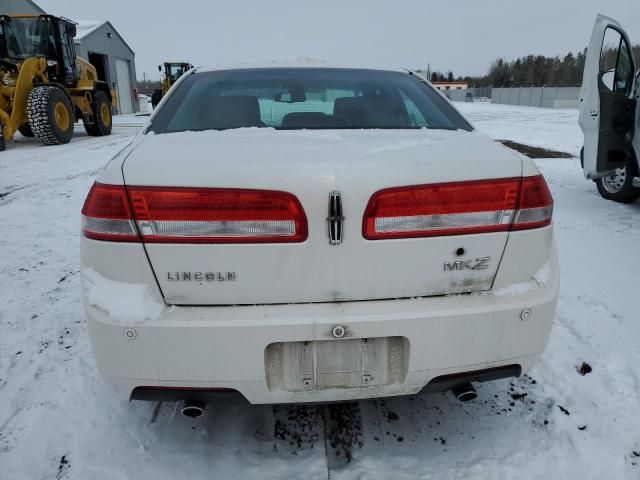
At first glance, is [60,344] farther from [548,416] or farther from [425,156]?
[548,416]

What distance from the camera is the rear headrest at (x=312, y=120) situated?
6.51ft

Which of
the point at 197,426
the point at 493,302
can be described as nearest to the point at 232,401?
the point at 197,426

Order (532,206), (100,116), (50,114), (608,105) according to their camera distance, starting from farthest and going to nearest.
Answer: (100,116) → (50,114) → (608,105) → (532,206)

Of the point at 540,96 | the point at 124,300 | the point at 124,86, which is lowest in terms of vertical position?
the point at 540,96

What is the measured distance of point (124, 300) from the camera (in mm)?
1478

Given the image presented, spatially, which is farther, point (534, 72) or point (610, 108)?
point (534, 72)

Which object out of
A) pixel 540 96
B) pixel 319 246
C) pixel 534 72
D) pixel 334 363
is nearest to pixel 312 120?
pixel 319 246

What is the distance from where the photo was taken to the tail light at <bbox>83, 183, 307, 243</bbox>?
142 cm

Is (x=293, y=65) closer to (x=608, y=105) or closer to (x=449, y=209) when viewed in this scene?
(x=449, y=209)

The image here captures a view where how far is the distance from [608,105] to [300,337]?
466 centimetres

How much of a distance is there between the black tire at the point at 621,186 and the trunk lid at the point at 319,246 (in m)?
4.52

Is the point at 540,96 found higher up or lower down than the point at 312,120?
lower down

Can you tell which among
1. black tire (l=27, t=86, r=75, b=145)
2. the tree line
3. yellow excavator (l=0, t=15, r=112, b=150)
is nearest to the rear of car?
black tire (l=27, t=86, r=75, b=145)

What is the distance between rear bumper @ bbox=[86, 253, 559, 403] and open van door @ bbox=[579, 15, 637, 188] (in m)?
3.94
